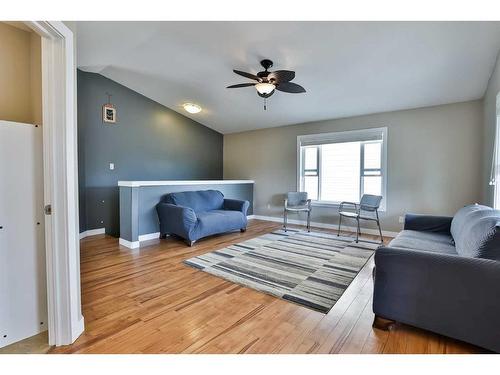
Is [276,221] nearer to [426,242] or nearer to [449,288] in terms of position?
[426,242]

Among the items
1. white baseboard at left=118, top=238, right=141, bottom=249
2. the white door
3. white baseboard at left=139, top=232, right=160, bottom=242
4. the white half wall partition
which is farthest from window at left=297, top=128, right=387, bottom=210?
the white door

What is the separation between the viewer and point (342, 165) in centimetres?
486

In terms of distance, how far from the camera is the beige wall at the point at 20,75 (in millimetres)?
1690

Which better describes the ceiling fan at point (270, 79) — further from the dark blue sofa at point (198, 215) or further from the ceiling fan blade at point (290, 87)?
the dark blue sofa at point (198, 215)

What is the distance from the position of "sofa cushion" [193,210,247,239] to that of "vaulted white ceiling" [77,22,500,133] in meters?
2.16

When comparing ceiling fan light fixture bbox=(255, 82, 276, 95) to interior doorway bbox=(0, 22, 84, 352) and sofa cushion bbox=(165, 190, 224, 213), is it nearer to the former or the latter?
interior doorway bbox=(0, 22, 84, 352)

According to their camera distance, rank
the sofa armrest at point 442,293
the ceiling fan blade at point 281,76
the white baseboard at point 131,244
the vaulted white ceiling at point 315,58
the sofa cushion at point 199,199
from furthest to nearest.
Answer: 1. the sofa cushion at point 199,199
2. the white baseboard at point 131,244
3. the ceiling fan blade at point 281,76
4. the vaulted white ceiling at point 315,58
5. the sofa armrest at point 442,293

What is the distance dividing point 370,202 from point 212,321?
350cm

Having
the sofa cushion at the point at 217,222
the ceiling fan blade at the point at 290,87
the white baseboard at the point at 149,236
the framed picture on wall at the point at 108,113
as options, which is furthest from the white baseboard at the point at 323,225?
the framed picture on wall at the point at 108,113

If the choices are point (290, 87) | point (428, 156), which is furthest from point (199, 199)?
point (428, 156)

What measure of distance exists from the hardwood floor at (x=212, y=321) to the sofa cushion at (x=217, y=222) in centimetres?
105

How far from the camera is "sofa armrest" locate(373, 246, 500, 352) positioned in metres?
1.42
